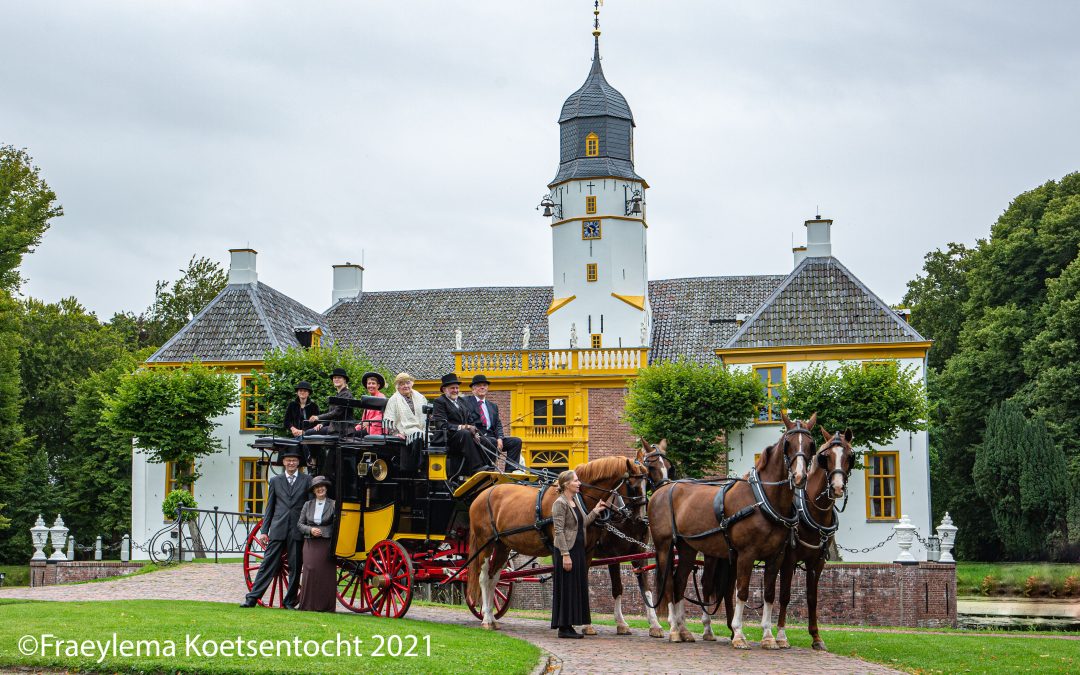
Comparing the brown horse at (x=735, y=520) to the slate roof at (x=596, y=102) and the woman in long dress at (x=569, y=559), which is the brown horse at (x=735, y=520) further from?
the slate roof at (x=596, y=102)

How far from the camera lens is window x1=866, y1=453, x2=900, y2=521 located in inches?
1209

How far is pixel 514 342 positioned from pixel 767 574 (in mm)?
26626

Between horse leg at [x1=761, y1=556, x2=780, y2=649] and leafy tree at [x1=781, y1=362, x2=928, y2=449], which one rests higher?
leafy tree at [x1=781, y1=362, x2=928, y2=449]

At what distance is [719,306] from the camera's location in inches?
1524

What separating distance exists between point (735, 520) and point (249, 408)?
79.5ft

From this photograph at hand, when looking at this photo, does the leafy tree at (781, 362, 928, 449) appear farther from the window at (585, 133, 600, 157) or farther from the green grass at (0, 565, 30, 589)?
the green grass at (0, 565, 30, 589)

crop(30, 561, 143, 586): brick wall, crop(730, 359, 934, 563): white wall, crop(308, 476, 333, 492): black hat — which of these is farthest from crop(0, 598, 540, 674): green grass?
crop(730, 359, 934, 563): white wall

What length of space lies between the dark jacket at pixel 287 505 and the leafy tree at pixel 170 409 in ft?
59.9

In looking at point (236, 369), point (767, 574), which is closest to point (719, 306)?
point (236, 369)

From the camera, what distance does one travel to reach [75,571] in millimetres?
22578

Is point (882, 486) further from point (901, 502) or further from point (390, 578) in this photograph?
point (390, 578)

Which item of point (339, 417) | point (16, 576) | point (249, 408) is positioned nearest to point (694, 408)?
point (249, 408)

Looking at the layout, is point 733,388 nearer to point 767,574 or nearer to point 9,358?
point 767,574

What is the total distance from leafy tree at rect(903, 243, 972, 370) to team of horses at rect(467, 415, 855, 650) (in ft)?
110
